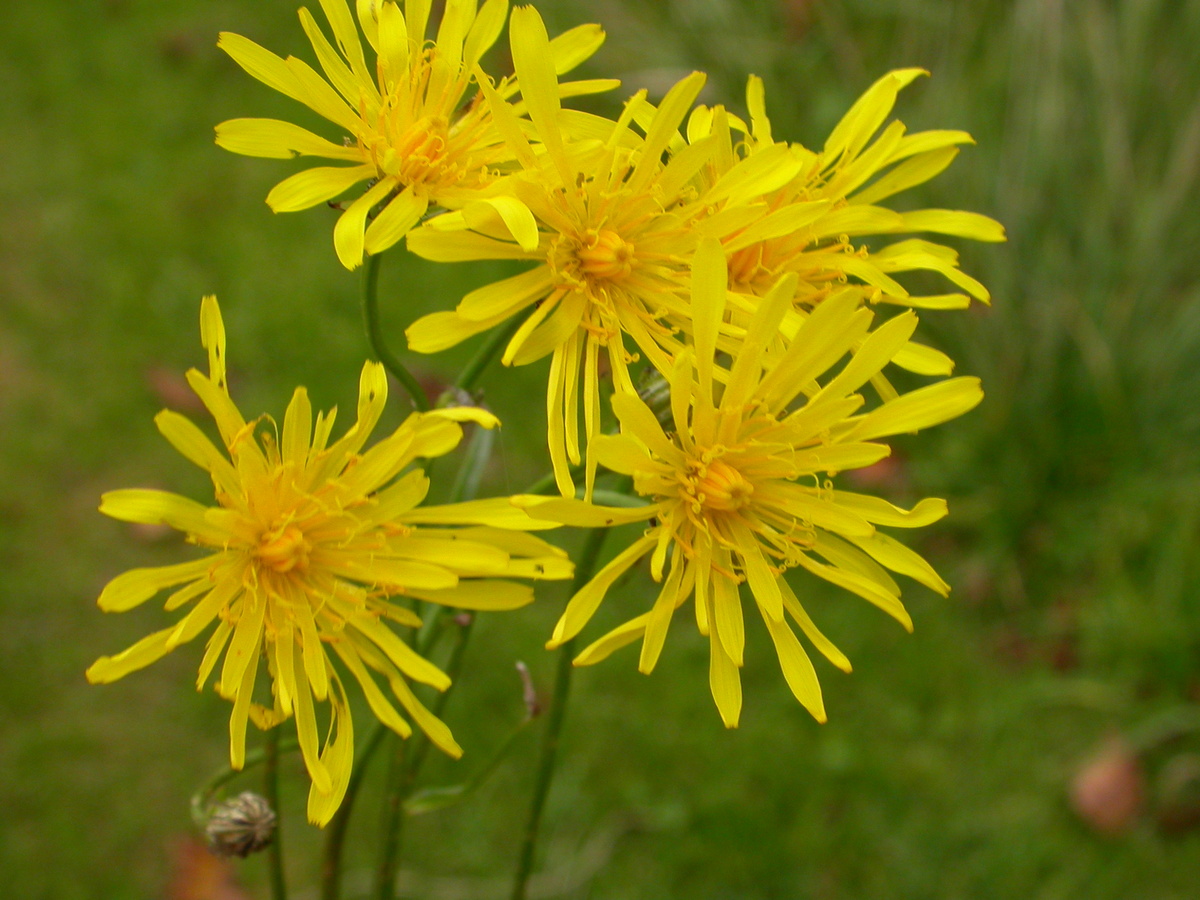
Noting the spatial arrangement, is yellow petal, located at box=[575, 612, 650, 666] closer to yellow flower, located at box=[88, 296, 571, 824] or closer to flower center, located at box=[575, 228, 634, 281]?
yellow flower, located at box=[88, 296, 571, 824]

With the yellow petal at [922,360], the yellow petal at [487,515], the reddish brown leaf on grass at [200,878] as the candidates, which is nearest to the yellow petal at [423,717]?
the yellow petal at [487,515]

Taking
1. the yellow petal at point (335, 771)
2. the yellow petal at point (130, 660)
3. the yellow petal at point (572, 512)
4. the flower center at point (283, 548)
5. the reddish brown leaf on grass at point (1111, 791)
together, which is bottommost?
the reddish brown leaf on grass at point (1111, 791)

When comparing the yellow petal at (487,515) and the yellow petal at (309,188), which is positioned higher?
the yellow petal at (309,188)

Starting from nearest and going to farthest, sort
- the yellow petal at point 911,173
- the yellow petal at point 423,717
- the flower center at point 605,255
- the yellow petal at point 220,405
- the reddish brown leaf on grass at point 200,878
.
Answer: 1. the yellow petal at point 220,405
2. the yellow petal at point 423,717
3. the flower center at point 605,255
4. the yellow petal at point 911,173
5. the reddish brown leaf on grass at point 200,878

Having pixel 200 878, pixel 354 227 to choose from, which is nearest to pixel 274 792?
pixel 354 227

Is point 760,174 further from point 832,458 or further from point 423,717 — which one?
point 423,717

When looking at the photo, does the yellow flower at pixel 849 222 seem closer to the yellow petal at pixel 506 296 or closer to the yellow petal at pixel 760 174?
the yellow petal at pixel 760 174

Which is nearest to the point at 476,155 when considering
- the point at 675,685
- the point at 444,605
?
the point at 444,605
